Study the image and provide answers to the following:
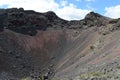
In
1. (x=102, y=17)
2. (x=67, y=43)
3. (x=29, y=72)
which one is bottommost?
(x=29, y=72)

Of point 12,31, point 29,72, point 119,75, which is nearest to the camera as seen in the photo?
point 119,75

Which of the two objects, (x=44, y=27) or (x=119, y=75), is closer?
(x=119, y=75)

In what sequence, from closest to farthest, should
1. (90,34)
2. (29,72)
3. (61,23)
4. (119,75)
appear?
(119,75), (29,72), (90,34), (61,23)

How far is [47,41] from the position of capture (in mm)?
95188

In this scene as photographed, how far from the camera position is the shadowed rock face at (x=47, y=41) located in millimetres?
74125

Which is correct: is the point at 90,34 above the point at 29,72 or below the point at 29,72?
above

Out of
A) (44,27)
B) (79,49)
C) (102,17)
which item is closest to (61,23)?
(44,27)

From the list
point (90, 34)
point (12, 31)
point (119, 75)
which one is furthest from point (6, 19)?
point (119, 75)

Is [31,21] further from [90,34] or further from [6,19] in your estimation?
[90,34]

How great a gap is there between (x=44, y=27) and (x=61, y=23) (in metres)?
6.09

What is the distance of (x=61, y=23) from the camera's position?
104938mm

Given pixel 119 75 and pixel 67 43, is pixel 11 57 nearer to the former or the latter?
pixel 67 43

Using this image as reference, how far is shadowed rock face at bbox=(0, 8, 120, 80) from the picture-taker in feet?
243

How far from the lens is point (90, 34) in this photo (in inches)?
3489
